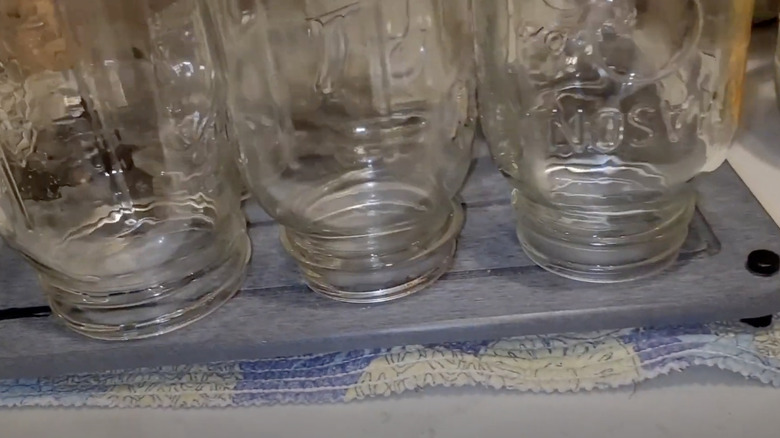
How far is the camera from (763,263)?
0.45m

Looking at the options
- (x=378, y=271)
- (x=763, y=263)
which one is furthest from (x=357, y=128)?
(x=763, y=263)

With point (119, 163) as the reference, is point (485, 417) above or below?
below

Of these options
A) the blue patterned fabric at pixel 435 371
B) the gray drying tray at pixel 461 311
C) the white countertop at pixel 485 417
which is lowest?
the white countertop at pixel 485 417

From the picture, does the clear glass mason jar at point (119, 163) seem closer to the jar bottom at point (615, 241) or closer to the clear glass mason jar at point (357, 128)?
the clear glass mason jar at point (357, 128)

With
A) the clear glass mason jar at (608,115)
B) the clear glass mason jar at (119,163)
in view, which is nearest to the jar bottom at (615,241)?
the clear glass mason jar at (608,115)

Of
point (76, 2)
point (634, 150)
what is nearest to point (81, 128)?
point (76, 2)

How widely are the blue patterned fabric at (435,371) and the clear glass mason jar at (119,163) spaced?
0.10ft

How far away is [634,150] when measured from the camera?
0.50 metres

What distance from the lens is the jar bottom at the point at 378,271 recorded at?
471 millimetres

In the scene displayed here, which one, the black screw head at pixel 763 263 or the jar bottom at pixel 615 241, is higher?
the jar bottom at pixel 615 241

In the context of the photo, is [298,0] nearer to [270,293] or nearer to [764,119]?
[270,293]

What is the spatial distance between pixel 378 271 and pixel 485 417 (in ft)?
0.31

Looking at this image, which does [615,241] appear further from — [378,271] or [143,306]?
[143,306]

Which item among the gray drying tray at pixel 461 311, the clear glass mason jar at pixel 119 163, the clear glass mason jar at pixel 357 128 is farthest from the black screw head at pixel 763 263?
the clear glass mason jar at pixel 119 163
